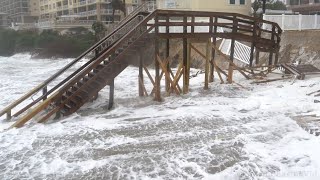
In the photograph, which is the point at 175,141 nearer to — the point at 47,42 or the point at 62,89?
the point at 62,89

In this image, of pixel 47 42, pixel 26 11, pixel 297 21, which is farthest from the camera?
pixel 26 11

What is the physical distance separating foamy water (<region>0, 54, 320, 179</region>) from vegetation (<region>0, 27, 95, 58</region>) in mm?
36262

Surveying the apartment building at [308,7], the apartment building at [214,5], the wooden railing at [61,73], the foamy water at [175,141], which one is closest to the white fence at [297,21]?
the apartment building at [308,7]

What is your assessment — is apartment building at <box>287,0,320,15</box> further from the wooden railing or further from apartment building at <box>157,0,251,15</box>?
the wooden railing

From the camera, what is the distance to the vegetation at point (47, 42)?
47531 mm

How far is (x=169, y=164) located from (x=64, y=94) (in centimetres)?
604

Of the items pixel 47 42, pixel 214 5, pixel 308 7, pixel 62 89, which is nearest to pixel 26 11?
pixel 47 42

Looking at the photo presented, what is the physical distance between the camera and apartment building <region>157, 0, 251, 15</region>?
114ft

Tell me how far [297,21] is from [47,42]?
129 ft

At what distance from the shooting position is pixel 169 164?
7.47m

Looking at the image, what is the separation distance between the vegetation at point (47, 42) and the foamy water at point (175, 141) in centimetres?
3626

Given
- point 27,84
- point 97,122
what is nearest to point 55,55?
point 27,84

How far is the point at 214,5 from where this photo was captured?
1371 inches

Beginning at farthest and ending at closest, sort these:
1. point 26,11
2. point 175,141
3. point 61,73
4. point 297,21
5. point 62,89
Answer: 1. point 26,11
2. point 297,21
3. point 61,73
4. point 62,89
5. point 175,141
